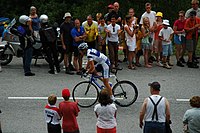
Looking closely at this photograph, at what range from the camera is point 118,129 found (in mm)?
11594

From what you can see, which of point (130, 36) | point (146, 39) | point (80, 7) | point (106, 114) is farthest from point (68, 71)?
point (80, 7)

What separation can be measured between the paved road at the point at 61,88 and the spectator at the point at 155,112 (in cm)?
208

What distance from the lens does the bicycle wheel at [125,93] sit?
13219 mm

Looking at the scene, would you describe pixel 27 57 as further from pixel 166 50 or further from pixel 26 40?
pixel 166 50

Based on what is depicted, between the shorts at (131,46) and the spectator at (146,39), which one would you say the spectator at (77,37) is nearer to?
the shorts at (131,46)

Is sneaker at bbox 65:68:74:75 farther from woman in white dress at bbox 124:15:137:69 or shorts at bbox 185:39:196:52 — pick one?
shorts at bbox 185:39:196:52

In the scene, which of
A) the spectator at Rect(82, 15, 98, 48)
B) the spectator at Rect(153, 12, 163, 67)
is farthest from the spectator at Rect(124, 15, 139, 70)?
the spectator at Rect(82, 15, 98, 48)

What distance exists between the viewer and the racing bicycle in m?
13.2

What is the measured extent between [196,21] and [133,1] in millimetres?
8477

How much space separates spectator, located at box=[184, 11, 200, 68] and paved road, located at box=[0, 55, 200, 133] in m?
0.38

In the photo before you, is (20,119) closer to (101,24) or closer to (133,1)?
(101,24)

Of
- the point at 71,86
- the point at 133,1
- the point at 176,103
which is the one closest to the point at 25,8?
the point at 133,1

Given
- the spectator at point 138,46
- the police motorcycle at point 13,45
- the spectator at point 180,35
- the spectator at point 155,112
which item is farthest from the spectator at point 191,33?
the spectator at point 155,112

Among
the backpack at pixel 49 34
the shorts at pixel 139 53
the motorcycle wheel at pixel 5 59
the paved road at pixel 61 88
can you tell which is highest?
the backpack at pixel 49 34
